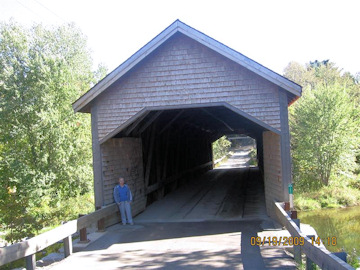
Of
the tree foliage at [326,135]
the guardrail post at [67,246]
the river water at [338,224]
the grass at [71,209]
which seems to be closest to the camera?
the guardrail post at [67,246]

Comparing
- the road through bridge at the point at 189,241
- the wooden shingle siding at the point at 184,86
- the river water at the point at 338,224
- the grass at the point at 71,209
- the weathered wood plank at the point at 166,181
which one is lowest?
the river water at the point at 338,224

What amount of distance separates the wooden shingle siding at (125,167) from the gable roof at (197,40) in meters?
1.50

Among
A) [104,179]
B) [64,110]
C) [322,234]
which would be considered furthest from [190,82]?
[64,110]

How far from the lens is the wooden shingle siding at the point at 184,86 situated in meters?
9.05

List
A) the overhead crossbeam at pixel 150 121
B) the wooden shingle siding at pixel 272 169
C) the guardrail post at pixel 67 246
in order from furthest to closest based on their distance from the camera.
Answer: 1. the overhead crossbeam at pixel 150 121
2. the wooden shingle siding at pixel 272 169
3. the guardrail post at pixel 67 246

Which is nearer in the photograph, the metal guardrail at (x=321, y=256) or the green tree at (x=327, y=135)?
the metal guardrail at (x=321, y=256)

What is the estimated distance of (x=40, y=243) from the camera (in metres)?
5.75

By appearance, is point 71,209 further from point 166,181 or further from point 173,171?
point 166,181

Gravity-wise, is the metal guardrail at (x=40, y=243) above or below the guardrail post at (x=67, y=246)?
above

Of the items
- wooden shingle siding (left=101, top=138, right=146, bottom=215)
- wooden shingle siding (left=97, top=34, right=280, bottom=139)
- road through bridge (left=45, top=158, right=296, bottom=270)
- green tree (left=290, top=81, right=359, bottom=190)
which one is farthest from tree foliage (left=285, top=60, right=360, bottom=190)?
wooden shingle siding (left=97, top=34, right=280, bottom=139)

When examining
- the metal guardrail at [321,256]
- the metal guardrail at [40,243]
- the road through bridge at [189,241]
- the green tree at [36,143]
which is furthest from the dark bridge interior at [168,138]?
the green tree at [36,143]

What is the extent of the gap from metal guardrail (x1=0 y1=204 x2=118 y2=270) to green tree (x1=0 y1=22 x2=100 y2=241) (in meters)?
9.27

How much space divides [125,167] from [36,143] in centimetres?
805

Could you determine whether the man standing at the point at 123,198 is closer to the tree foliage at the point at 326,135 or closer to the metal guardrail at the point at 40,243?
the metal guardrail at the point at 40,243
